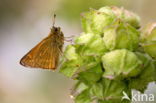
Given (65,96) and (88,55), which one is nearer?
(88,55)

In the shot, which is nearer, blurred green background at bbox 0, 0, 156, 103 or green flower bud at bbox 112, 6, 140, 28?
green flower bud at bbox 112, 6, 140, 28

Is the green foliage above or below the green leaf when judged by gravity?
above

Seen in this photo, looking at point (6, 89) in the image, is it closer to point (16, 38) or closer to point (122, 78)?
point (16, 38)

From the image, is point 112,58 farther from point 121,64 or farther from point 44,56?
point 44,56

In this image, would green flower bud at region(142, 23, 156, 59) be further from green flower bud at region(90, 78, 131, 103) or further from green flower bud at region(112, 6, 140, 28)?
green flower bud at region(90, 78, 131, 103)

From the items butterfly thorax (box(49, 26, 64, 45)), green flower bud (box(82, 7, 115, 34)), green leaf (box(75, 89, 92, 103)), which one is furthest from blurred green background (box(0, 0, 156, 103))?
green leaf (box(75, 89, 92, 103))

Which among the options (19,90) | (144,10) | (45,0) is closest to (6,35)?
(45,0)

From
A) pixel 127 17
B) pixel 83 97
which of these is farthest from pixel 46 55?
pixel 127 17
